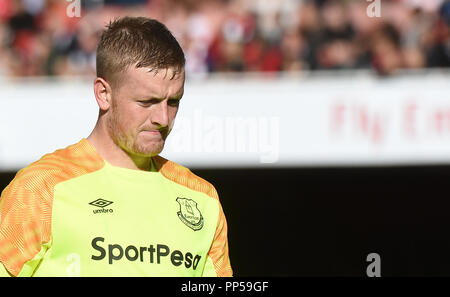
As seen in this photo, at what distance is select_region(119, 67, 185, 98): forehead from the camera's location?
8.94ft

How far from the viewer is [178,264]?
2.83 meters

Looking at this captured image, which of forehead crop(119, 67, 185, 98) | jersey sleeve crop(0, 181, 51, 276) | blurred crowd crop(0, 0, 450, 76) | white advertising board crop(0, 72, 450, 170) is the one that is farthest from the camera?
blurred crowd crop(0, 0, 450, 76)

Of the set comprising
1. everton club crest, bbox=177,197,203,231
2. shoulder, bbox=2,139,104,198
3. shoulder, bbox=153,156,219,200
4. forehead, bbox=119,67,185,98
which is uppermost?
forehead, bbox=119,67,185,98

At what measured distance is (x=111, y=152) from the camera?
2.93m

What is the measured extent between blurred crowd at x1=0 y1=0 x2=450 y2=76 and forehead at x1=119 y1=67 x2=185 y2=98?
5130mm

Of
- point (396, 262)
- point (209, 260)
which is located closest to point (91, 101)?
point (396, 262)

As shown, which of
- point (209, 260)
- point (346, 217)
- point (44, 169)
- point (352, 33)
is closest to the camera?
point (44, 169)

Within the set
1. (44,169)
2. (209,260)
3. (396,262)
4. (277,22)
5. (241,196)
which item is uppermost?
(277,22)

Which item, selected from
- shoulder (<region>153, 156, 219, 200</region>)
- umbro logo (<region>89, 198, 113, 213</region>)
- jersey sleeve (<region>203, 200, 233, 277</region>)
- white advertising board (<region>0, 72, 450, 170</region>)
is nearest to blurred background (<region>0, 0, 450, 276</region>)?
white advertising board (<region>0, 72, 450, 170</region>)

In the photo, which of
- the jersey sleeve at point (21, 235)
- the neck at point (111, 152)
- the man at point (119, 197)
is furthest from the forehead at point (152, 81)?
the jersey sleeve at point (21, 235)

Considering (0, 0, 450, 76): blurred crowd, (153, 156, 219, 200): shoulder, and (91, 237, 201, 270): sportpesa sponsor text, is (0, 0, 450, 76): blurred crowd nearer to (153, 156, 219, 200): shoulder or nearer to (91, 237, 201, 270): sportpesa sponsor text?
(153, 156, 219, 200): shoulder

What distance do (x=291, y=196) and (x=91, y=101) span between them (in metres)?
2.06

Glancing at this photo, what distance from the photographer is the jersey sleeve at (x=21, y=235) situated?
261 centimetres

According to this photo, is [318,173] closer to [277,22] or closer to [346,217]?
[346,217]
